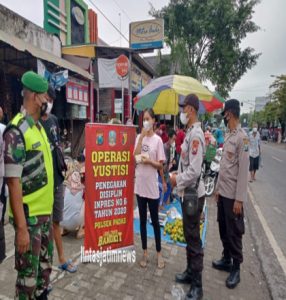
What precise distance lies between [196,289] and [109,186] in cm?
148

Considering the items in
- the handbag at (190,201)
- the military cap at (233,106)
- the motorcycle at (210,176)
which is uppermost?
the military cap at (233,106)

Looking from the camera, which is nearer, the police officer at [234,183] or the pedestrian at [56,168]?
the pedestrian at [56,168]

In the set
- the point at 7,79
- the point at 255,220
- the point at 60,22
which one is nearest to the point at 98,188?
the point at 255,220

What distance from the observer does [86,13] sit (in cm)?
1069

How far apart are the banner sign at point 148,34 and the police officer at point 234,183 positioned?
29.5 ft

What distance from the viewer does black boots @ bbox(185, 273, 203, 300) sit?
2463 mm

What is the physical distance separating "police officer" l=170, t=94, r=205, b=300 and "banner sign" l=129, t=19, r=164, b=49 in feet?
30.0

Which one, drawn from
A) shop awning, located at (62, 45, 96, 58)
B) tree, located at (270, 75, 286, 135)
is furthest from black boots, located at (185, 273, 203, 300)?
tree, located at (270, 75, 286, 135)

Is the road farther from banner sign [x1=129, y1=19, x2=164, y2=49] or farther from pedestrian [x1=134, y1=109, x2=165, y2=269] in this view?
banner sign [x1=129, y1=19, x2=164, y2=49]

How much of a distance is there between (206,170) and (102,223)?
168 inches

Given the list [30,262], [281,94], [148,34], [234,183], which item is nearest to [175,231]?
[234,183]

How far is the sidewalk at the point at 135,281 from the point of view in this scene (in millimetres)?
2504

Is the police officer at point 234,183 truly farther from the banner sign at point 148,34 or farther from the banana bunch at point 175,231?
the banner sign at point 148,34

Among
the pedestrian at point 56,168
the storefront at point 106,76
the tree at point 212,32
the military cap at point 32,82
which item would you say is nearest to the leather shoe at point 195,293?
the pedestrian at point 56,168
